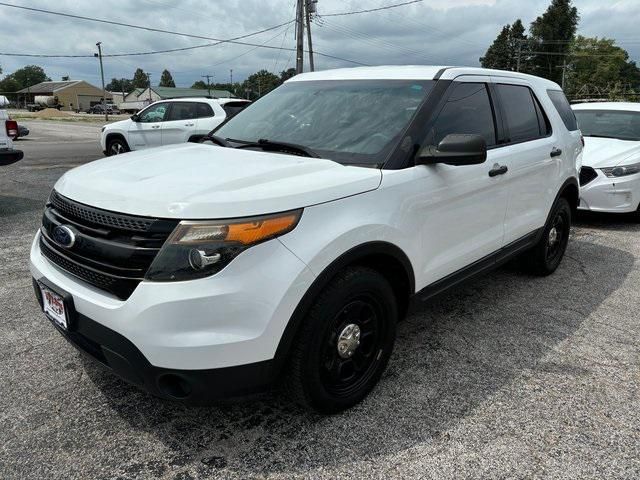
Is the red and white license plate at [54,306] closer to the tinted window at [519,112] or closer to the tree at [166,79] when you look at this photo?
the tinted window at [519,112]

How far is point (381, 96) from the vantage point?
3.25 meters

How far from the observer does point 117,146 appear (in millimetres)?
13367

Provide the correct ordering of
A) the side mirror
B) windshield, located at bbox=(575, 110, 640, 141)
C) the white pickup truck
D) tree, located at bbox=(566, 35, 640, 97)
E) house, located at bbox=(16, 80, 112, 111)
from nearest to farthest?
1. the side mirror
2. the white pickup truck
3. windshield, located at bbox=(575, 110, 640, 141)
4. tree, located at bbox=(566, 35, 640, 97)
5. house, located at bbox=(16, 80, 112, 111)

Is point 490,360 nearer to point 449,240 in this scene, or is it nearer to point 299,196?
point 449,240

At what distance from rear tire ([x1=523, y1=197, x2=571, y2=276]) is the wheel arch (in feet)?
7.21

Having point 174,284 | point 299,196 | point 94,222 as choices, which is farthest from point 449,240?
point 94,222

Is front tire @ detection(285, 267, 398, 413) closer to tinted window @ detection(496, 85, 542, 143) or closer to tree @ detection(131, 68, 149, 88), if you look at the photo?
tinted window @ detection(496, 85, 542, 143)

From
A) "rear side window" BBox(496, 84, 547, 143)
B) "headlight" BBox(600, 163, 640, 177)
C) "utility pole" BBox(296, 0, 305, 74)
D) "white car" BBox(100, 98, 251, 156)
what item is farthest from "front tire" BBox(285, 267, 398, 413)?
"utility pole" BBox(296, 0, 305, 74)

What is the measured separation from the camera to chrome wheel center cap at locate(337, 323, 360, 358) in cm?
258

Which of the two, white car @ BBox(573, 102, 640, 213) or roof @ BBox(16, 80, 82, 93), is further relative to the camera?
roof @ BBox(16, 80, 82, 93)

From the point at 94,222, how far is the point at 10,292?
2550 millimetres

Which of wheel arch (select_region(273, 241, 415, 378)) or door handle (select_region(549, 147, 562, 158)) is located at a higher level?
door handle (select_region(549, 147, 562, 158))

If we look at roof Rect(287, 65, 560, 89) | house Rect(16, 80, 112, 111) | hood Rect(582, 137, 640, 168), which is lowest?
hood Rect(582, 137, 640, 168)

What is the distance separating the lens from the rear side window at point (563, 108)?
15.8 ft
